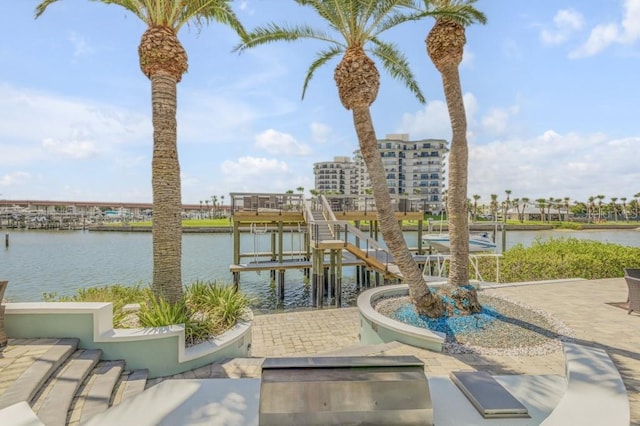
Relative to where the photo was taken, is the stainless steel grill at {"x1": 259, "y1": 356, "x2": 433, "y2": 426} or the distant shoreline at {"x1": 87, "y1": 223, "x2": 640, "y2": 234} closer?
the stainless steel grill at {"x1": 259, "y1": 356, "x2": 433, "y2": 426}

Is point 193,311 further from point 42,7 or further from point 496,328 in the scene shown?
point 42,7

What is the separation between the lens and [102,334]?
16.4ft

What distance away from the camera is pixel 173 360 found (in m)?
5.12

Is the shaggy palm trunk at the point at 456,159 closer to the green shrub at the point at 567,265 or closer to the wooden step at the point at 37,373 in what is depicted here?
the wooden step at the point at 37,373

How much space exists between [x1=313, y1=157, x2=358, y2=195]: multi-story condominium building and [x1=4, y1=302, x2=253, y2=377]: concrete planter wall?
113 meters

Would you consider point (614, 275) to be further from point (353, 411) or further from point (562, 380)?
point (353, 411)

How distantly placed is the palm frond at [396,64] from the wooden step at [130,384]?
9727 millimetres

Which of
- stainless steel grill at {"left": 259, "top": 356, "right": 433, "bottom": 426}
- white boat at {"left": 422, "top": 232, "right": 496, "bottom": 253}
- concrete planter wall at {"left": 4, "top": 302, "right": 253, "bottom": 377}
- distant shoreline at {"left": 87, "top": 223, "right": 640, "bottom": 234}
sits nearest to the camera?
stainless steel grill at {"left": 259, "top": 356, "right": 433, "bottom": 426}

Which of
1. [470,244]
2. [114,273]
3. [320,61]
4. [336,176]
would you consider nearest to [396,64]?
[320,61]

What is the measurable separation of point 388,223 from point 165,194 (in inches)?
182

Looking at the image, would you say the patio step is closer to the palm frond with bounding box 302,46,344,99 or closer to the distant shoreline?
the palm frond with bounding box 302,46,344,99

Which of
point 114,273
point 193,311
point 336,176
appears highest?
point 336,176

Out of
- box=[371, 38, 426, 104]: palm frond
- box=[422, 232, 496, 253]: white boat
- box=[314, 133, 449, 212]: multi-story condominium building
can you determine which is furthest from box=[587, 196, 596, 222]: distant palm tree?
box=[371, 38, 426, 104]: palm frond

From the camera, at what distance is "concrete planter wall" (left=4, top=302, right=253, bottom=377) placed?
4.95m
